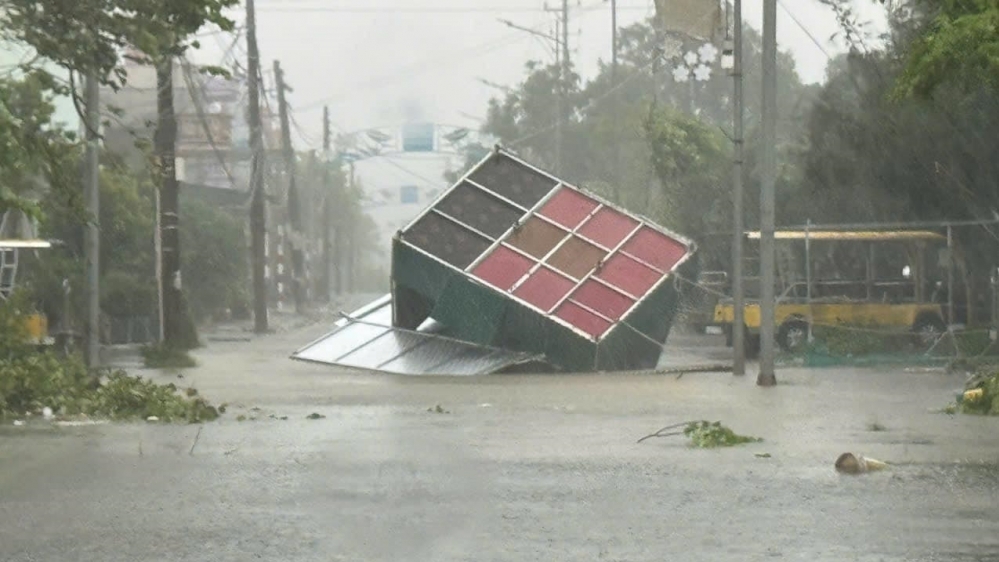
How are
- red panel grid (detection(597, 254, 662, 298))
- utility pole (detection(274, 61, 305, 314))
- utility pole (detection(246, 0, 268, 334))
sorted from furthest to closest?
1. utility pole (detection(274, 61, 305, 314))
2. utility pole (detection(246, 0, 268, 334))
3. red panel grid (detection(597, 254, 662, 298))

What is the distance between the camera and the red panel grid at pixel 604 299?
32125 millimetres

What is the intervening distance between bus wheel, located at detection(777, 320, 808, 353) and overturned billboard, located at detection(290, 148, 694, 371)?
20.7 feet

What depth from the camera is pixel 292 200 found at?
94562 mm

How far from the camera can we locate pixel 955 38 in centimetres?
1766

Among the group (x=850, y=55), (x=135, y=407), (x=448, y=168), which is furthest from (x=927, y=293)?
(x=448, y=168)

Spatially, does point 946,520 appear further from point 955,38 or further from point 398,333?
point 398,333

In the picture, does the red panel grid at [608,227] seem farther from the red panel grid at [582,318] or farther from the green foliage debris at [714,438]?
the green foliage debris at [714,438]

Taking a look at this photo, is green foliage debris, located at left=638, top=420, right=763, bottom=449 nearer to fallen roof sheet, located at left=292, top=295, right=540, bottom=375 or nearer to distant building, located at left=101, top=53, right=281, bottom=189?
fallen roof sheet, located at left=292, top=295, right=540, bottom=375

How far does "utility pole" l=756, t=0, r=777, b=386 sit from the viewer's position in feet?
93.7

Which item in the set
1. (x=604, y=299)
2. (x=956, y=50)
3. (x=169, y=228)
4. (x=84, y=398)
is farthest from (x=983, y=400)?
(x=169, y=228)

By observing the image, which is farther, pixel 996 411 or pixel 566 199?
pixel 566 199

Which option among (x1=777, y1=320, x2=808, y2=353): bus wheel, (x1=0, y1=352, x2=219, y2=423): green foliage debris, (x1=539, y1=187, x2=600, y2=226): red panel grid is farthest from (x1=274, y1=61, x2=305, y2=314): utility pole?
(x1=0, y1=352, x2=219, y2=423): green foliage debris

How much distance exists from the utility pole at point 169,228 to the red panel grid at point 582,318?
12.1m

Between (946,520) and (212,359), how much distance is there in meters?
29.0
